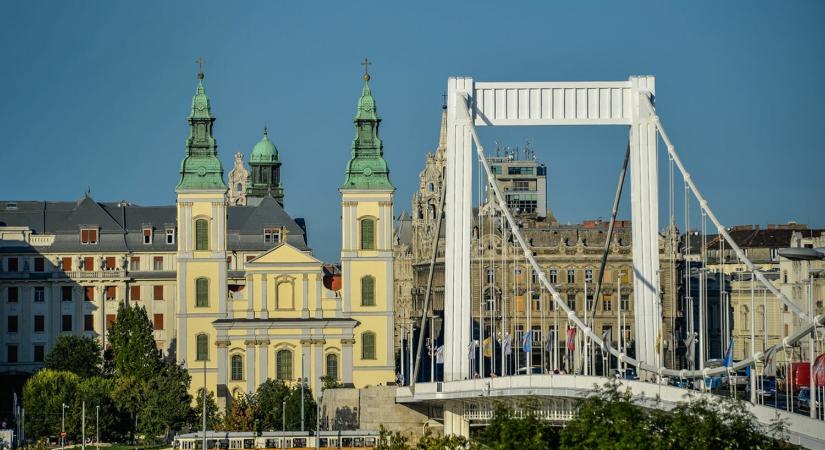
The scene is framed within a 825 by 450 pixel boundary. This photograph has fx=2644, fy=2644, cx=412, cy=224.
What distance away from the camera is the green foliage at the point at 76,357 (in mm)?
159875

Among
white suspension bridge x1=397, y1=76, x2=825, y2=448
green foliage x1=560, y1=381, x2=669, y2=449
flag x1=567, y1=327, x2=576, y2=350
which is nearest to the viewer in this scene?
green foliage x1=560, y1=381, x2=669, y2=449

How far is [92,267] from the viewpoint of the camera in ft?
567

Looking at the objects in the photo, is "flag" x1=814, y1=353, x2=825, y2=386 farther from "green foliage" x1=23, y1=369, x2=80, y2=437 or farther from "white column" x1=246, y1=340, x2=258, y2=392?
"white column" x1=246, y1=340, x2=258, y2=392

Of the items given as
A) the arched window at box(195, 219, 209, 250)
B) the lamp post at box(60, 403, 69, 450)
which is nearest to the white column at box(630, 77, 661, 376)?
the lamp post at box(60, 403, 69, 450)

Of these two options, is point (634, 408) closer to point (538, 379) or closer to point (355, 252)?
point (538, 379)

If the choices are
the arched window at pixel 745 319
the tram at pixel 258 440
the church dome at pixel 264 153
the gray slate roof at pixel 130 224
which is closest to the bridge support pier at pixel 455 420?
the tram at pixel 258 440

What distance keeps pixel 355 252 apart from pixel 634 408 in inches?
3146

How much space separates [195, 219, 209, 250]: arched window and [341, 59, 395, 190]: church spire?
9030 mm

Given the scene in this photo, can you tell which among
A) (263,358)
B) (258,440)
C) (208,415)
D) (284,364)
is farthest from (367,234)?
(258,440)

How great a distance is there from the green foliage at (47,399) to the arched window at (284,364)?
42.1ft

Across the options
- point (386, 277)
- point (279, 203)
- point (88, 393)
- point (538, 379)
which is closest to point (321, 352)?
point (386, 277)

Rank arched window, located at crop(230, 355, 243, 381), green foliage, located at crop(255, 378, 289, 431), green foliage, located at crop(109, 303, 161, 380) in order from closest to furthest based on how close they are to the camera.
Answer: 1. green foliage, located at crop(255, 378, 289, 431)
2. green foliage, located at crop(109, 303, 161, 380)
3. arched window, located at crop(230, 355, 243, 381)

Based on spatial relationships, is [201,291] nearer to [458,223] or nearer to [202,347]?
[202,347]

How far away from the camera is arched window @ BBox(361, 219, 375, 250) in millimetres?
157375
